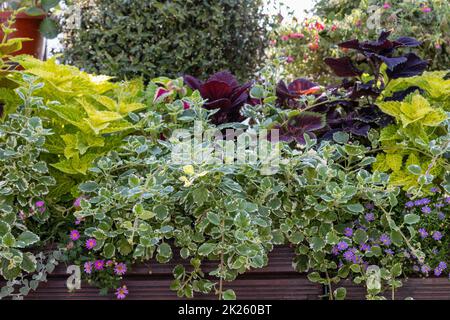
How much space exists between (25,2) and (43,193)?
2334mm

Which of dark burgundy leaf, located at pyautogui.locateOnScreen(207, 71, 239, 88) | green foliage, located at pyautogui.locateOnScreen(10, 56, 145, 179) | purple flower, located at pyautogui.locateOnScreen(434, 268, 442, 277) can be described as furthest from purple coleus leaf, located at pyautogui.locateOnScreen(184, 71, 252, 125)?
purple flower, located at pyautogui.locateOnScreen(434, 268, 442, 277)

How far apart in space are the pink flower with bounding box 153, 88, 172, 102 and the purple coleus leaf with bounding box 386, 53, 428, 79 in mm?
646

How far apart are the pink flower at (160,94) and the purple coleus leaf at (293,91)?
1.09 ft

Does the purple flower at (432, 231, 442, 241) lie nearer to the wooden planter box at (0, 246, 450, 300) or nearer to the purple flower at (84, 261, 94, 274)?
the wooden planter box at (0, 246, 450, 300)

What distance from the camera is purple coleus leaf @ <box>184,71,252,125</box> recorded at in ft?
6.31

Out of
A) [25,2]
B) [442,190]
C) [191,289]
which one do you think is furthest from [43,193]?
[25,2]

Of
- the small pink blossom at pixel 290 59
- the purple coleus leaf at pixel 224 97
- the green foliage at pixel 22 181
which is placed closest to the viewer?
the green foliage at pixel 22 181

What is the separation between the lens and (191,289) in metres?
1.49

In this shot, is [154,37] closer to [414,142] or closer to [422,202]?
[414,142]

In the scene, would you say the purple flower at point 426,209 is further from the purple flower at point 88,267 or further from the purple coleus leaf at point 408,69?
the purple flower at point 88,267

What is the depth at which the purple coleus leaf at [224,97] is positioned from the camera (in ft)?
6.31

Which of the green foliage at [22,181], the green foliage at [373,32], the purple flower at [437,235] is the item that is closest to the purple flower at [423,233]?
the purple flower at [437,235]

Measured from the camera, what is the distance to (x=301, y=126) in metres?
1.84
